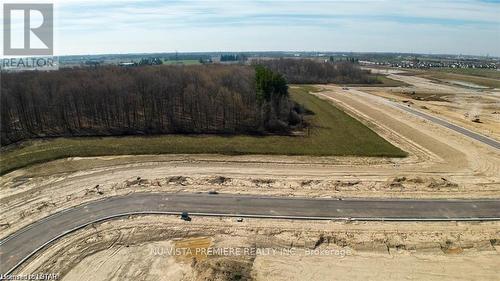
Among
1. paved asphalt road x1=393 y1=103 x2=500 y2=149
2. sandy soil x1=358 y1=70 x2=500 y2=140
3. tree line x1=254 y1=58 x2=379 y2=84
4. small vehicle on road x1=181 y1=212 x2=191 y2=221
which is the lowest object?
small vehicle on road x1=181 y1=212 x2=191 y2=221

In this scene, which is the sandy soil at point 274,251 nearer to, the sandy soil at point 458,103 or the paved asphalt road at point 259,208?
the paved asphalt road at point 259,208

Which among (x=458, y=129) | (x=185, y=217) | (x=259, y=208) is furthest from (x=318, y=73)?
(x=185, y=217)

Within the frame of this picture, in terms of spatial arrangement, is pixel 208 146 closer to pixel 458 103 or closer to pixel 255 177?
pixel 255 177

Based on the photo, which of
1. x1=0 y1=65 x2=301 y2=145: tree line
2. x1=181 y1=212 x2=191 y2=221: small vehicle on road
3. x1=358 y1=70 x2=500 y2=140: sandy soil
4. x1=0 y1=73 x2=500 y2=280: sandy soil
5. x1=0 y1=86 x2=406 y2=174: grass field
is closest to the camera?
x1=0 y1=73 x2=500 y2=280: sandy soil

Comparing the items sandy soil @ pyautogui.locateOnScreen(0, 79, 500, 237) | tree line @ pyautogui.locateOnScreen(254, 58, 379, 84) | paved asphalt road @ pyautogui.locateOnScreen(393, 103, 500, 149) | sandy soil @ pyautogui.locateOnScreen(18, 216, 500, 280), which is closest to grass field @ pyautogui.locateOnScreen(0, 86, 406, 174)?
sandy soil @ pyautogui.locateOnScreen(0, 79, 500, 237)

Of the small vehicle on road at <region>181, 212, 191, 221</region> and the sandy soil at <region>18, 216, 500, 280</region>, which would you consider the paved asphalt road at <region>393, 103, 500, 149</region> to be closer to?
the sandy soil at <region>18, 216, 500, 280</region>

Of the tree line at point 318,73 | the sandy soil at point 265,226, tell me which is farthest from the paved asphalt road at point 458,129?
the tree line at point 318,73
